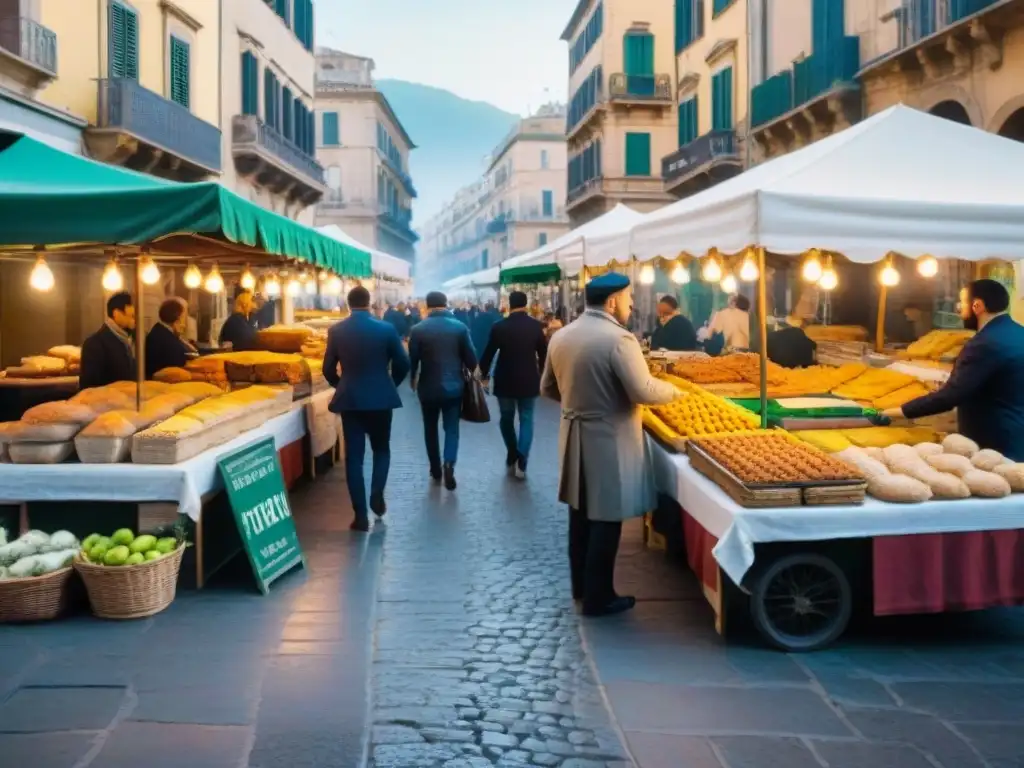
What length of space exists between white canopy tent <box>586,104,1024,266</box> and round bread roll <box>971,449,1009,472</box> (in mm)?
1191

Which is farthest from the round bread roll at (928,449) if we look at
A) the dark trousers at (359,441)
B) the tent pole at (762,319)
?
the dark trousers at (359,441)

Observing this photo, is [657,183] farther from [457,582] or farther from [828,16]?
[457,582]

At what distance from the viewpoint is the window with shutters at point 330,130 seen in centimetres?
5331

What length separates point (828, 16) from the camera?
Result: 68.5 ft

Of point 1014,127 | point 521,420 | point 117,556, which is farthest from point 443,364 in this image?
point 1014,127

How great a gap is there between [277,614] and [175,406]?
202cm

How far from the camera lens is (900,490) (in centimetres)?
515

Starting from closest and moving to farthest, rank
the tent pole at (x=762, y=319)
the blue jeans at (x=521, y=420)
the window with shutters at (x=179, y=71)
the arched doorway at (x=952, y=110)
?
1. the tent pole at (x=762, y=319)
2. the blue jeans at (x=521, y=420)
3. the arched doorway at (x=952, y=110)
4. the window with shutters at (x=179, y=71)

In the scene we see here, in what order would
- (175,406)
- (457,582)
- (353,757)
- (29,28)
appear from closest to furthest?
(353,757) < (457,582) < (175,406) < (29,28)

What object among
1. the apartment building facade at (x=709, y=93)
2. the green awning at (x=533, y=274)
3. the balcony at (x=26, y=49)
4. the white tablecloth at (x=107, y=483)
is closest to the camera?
the white tablecloth at (x=107, y=483)

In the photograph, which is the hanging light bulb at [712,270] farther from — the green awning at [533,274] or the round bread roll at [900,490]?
the green awning at [533,274]

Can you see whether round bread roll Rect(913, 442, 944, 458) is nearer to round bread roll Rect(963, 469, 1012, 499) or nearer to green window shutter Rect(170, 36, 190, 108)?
round bread roll Rect(963, 469, 1012, 499)

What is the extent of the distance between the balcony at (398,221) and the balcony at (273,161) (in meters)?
22.9

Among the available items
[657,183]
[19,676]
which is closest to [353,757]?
[19,676]
